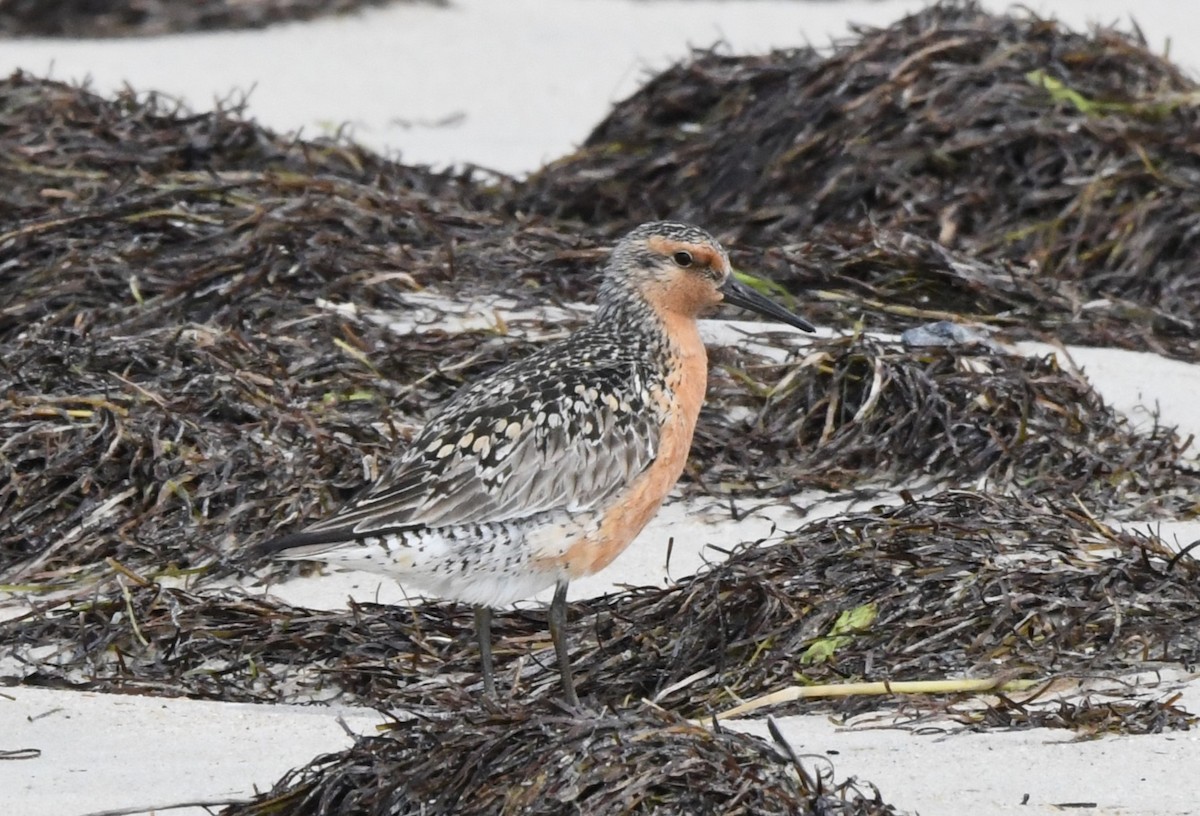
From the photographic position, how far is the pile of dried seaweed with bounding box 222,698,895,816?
3234 millimetres

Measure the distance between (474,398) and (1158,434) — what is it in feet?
6.39

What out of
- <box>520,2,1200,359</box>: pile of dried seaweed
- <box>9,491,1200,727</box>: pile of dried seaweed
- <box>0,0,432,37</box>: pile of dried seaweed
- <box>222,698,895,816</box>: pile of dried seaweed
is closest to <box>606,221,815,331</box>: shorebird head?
<box>9,491,1200,727</box>: pile of dried seaweed

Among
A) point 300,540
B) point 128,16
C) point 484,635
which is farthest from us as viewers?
point 128,16

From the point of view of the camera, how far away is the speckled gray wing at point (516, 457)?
14.5 feet

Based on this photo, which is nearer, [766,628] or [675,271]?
[766,628]

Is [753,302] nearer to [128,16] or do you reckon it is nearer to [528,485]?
[528,485]

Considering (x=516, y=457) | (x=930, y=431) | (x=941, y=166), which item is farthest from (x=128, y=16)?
(x=516, y=457)

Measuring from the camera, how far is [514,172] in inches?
336

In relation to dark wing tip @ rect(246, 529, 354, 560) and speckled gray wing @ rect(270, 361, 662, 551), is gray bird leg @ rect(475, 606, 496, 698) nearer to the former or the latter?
speckled gray wing @ rect(270, 361, 662, 551)

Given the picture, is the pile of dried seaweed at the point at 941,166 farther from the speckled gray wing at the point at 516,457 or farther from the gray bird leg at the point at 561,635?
the gray bird leg at the point at 561,635

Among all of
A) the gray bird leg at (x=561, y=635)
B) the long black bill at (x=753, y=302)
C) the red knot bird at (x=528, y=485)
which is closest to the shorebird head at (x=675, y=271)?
the long black bill at (x=753, y=302)

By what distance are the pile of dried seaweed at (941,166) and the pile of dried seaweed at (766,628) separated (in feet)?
5.65

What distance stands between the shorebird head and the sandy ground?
0.56 metres

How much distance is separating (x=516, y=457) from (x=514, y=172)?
416 cm
